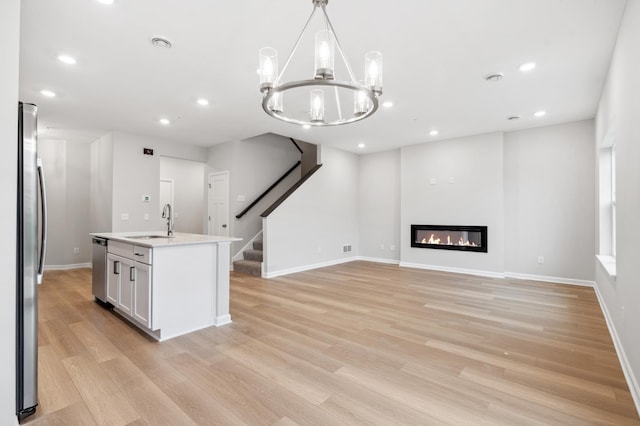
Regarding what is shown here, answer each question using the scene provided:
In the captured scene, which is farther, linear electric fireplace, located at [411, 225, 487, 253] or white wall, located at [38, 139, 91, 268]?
white wall, located at [38, 139, 91, 268]

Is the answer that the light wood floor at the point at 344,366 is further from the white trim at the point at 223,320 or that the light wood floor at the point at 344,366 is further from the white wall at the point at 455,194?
the white wall at the point at 455,194

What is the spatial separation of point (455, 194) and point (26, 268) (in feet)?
21.1

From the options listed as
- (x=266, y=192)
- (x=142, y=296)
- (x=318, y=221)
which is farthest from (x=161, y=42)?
(x=318, y=221)

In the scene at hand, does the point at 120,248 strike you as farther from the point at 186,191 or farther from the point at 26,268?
the point at 186,191

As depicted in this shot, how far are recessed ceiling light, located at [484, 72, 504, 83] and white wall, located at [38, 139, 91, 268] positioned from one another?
7.71 meters

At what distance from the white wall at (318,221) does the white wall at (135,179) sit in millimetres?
2530

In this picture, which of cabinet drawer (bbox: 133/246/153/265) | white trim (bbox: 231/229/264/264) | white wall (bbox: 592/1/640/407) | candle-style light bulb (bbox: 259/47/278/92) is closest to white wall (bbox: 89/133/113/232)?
white trim (bbox: 231/229/264/264)

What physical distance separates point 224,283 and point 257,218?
3702 mm

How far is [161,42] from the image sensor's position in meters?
2.81

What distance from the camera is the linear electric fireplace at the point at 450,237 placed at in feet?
19.9

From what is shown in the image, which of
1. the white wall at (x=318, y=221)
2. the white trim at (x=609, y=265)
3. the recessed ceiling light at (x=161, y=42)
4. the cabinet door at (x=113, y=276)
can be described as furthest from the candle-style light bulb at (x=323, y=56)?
the white wall at (x=318, y=221)

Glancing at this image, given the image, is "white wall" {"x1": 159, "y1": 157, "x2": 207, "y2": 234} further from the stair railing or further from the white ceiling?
the white ceiling

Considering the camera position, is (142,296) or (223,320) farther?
(223,320)

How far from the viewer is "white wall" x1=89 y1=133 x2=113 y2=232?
19.5ft
